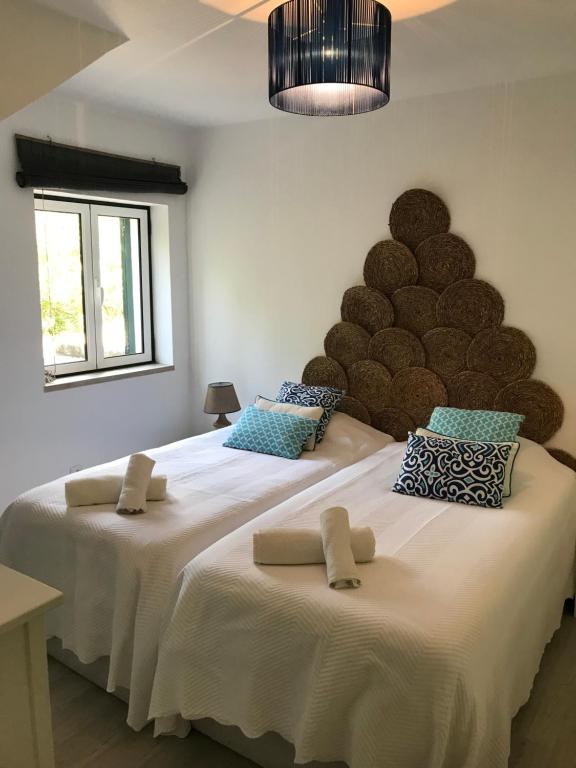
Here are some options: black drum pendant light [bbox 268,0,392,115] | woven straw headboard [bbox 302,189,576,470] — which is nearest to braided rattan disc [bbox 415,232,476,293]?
woven straw headboard [bbox 302,189,576,470]

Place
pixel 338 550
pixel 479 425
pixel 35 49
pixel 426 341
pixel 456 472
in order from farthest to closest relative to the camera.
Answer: pixel 426 341 < pixel 479 425 < pixel 456 472 < pixel 35 49 < pixel 338 550

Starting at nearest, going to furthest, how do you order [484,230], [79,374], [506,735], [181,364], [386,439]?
[506,735] < [484,230] < [386,439] < [79,374] < [181,364]

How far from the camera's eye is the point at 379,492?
2684 mm

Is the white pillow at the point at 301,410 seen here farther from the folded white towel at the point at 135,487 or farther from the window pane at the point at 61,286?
the window pane at the point at 61,286

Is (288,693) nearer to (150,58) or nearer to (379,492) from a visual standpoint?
(379,492)

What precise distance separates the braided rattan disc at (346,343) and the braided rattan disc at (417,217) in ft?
1.82

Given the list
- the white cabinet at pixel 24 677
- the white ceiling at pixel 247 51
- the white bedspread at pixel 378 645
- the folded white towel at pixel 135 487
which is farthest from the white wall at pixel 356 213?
the white cabinet at pixel 24 677

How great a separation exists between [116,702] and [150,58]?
102 inches

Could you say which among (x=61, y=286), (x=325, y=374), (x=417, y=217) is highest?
(x=417, y=217)

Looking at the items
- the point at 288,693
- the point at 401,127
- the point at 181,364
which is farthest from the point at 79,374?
the point at 288,693

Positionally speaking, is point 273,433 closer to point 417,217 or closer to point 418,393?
point 418,393

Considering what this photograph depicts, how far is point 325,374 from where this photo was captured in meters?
3.73

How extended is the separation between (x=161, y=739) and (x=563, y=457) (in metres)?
2.18

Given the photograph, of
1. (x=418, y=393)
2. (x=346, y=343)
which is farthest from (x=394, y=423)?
(x=346, y=343)
